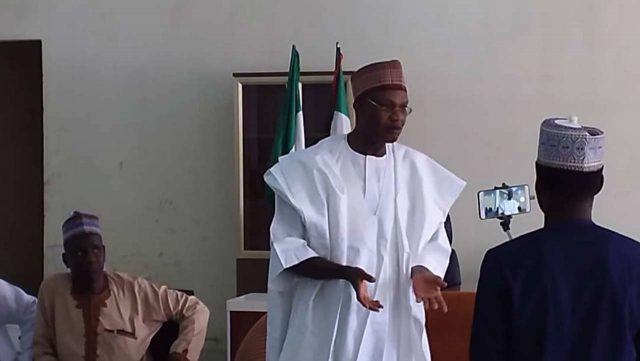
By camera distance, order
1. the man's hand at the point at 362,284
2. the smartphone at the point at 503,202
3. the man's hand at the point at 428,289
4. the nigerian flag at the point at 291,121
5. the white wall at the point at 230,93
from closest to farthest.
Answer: the man's hand at the point at 362,284 < the man's hand at the point at 428,289 < the smartphone at the point at 503,202 < the nigerian flag at the point at 291,121 < the white wall at the point at 230,93

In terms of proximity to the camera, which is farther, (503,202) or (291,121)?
(291,121)

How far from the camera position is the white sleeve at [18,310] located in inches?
172

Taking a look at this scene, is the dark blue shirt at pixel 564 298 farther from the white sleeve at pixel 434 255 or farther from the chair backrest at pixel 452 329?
the chair backrest at pixel 452 329

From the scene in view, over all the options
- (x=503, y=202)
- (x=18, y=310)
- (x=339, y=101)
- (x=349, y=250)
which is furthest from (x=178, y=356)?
(x=339, y=101)

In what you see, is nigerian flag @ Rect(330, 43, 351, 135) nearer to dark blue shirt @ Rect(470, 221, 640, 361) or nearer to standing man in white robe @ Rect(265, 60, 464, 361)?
standing man in white robe @ Rect(265, 60, 464, 361)

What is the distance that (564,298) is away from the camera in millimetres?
2121

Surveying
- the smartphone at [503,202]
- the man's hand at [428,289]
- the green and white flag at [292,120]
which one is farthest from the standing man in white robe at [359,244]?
the green and white flag at [292,120]

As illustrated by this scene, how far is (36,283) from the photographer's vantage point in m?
6.82

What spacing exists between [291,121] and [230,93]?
62 cm

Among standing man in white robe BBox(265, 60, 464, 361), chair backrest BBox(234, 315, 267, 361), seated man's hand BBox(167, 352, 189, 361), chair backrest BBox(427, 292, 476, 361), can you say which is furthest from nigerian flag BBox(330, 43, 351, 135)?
standing man in white robe BBox(265, 60, 464, 361)

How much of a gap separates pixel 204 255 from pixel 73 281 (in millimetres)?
1907

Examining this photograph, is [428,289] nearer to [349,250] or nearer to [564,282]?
[349,250]

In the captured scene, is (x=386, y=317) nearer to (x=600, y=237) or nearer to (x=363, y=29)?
(x=600, y=237)

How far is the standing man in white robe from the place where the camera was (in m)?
3.08
